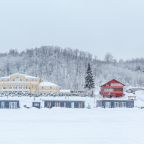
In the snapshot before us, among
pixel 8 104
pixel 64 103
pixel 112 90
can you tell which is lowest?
pixel 8 104

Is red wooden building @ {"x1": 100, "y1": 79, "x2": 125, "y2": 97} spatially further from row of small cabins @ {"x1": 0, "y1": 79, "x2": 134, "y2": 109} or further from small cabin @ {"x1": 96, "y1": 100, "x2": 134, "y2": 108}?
small cabin @ {"x1": 96, "y1": 100, "x2": 134, "y2": 108}

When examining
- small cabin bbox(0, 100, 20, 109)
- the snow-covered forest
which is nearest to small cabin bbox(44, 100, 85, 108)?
small cabin bbox(0, 100, 20, 109)

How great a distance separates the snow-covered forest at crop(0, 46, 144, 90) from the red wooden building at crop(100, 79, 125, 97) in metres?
50.2

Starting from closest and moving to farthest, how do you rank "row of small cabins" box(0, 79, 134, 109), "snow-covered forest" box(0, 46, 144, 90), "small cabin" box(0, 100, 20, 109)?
"small cabin" box(0, 100, 20, 109) → "row of small cabins" box(0, 79, 134, 109) → "snow-covered forest" box(0, 46, 144, 90)

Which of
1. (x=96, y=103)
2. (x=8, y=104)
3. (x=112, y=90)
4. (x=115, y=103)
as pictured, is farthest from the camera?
(x=112, y=90)

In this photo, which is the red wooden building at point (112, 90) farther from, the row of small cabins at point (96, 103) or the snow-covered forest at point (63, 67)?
the snow-covered forest at point (63, 67)

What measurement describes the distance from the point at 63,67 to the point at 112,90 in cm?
8085

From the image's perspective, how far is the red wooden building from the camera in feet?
219

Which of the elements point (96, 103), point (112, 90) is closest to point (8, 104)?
point (96, 103)

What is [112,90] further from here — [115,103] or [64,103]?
[64,103]

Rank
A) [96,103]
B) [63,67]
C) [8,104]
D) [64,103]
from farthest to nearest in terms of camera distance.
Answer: [63,67] → [96,103] → [64,103] → [8,104]

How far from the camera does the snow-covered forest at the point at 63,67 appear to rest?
135312 millimetres

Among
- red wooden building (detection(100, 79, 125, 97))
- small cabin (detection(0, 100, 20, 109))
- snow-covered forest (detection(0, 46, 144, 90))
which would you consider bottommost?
small cabin (detection(0, 100, 20, 109))

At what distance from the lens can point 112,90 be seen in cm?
6744
